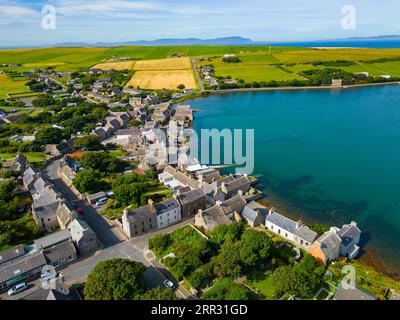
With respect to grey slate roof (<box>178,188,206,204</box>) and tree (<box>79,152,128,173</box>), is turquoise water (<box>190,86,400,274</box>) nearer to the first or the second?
grey slate roof (<box>178,188,206,204</box>)

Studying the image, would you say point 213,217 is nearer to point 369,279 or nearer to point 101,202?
point 369,279

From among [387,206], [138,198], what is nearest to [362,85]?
[387,206]

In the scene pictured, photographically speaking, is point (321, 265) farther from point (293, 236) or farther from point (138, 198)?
point (138, 198)

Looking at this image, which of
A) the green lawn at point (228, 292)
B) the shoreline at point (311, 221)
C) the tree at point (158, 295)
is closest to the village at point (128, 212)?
the shoreline at point (311, 221)

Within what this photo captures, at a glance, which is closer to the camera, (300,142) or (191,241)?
(191,241)

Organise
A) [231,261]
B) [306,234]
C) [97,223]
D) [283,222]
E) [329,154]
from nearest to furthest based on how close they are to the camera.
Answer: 1. [231,261]
2. [306,234]
3. [283,222]
4. [97,223]
5. [329,154]

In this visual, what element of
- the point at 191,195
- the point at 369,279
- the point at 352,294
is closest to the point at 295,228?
the point at 369,279

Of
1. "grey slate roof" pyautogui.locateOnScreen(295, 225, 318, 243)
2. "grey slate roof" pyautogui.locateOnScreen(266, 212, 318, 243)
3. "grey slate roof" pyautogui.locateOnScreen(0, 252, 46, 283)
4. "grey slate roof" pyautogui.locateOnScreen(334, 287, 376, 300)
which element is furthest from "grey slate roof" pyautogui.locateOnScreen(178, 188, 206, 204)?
"grey slate roof" pyautogui.locateOnScreen(334, 287, 376, 300)
